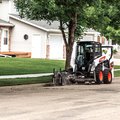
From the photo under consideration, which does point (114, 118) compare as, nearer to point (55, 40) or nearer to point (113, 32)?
point (113, 32)

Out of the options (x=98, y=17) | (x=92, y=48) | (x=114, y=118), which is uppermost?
(x=98, y=17)

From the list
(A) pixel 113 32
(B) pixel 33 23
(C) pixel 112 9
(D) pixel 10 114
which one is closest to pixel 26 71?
(C) pixel 112 9

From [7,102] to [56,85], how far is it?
7837 mm

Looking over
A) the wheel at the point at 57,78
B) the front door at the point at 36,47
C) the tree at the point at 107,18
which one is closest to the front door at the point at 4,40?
the front door at the point at 36,47

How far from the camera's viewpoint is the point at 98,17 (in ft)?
92.8

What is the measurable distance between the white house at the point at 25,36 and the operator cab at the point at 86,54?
21101 mm

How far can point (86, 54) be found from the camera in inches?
990

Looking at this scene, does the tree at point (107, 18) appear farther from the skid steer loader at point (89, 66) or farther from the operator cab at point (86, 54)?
the skid steer loader at point (89, 66)

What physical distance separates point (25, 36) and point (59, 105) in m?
32.9

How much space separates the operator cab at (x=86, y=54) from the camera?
81.4 ft

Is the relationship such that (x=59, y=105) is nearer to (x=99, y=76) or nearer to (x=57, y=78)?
(x=57, y=78)

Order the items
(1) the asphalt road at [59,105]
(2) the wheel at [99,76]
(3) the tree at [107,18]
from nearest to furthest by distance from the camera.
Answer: (1) the asphalt road at [59,105]
(2) the wheel at [99,76]
(3) the tree at [107,18]

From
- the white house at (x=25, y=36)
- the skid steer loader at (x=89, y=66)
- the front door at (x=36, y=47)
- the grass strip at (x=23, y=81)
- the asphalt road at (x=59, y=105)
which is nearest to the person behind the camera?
the asphalt road at (x=59, y=105)

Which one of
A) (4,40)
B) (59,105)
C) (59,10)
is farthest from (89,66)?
(4,40)
